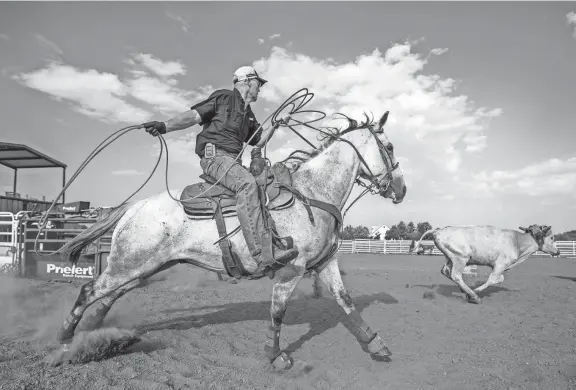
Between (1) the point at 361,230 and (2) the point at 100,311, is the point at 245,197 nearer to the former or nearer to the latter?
(2) the point at 100,311

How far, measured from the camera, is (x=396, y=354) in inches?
200

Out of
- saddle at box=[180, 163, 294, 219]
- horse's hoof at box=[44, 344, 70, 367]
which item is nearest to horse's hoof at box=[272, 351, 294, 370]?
saddle at box=[180, 163, 294, 219]

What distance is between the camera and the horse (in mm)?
4402

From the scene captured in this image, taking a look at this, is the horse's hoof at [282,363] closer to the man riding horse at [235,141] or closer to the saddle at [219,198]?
the man riding horse at [235,141]

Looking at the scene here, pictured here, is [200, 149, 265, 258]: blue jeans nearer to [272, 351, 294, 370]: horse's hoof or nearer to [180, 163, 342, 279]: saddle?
[180, 163, 342, 279]: saddle

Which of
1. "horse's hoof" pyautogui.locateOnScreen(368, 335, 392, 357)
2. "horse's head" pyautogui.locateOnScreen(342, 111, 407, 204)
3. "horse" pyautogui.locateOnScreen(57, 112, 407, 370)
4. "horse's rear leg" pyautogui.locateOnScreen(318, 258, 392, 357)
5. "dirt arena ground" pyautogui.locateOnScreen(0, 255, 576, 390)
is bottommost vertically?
"dirt arena ground" pyautogui.locateOnScreen(0, 255, 576, 390)

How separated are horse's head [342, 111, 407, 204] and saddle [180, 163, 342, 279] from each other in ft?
2.81

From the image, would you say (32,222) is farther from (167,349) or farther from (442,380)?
(442,380)

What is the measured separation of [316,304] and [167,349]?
13.5 feet

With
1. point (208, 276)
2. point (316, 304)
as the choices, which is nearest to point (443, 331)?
point (316, 304)

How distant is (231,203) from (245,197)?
0.28m

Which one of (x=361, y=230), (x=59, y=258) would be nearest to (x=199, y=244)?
(x=59, y=258)

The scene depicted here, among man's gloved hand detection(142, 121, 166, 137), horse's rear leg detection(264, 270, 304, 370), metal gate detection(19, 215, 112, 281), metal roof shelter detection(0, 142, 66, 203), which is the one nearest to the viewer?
man's gloved hand detection(142, 121, 166, 137)

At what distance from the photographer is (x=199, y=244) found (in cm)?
448
